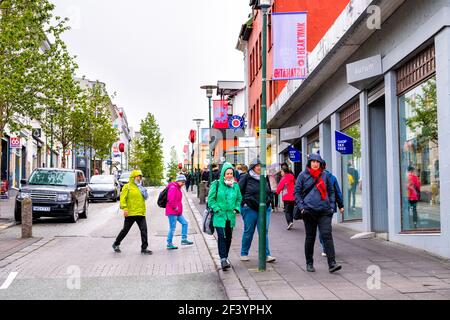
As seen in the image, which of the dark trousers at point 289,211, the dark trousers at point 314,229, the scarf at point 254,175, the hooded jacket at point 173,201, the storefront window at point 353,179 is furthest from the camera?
the dark trousers at point 289,211

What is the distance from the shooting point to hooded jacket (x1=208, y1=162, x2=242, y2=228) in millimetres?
10039

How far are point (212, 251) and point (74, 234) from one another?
18.7ft

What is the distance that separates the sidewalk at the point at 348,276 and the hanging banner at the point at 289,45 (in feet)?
12.5

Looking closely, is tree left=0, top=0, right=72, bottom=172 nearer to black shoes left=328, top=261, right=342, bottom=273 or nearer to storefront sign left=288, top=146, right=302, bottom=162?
storefront sign left=288, top=146, right=302, bottom=162

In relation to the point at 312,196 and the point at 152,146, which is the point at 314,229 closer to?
the point at 312,196

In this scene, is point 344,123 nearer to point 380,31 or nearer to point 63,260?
point 380,31

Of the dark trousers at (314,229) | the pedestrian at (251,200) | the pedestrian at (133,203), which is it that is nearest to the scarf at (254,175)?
the pedestrian at (251,200)

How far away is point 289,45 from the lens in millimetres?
13711

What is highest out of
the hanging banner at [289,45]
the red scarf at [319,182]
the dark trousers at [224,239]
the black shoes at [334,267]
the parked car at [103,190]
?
the hanging banner at [289,45]

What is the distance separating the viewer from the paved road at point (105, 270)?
805 centimetres

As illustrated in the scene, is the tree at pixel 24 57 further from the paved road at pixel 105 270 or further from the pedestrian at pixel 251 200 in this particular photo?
the pedestrian at pixel 251 200

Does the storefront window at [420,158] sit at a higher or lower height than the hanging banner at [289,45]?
lower

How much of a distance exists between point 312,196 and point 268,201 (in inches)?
51.2

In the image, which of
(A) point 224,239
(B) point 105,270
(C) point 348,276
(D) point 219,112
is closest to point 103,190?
(D) point 219,112
